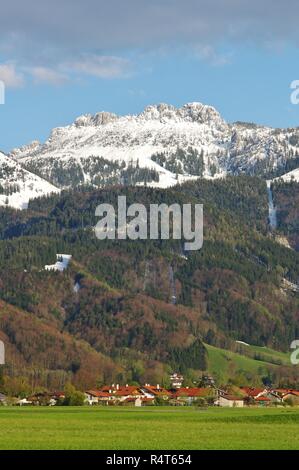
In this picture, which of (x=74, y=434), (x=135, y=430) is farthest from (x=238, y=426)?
(x=74, y=434)

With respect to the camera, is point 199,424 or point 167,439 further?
point 199,424

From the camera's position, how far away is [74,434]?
334ft

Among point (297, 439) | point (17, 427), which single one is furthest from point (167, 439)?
point (17, 427)

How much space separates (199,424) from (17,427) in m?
21.8

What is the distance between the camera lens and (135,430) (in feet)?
352
